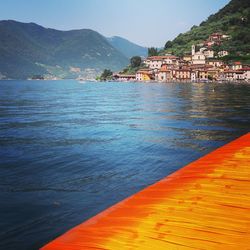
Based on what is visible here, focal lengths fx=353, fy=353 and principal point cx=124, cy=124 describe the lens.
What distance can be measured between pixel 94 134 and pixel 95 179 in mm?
12284

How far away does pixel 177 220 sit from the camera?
4441 mm

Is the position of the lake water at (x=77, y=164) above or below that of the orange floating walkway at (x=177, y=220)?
below

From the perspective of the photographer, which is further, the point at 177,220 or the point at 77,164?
the point at 77,164

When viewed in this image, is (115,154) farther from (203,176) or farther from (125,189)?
(203,176)

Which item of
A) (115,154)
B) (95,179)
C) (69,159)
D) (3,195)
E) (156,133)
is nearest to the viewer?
(3,195)

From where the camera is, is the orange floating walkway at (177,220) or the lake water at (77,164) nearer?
the orange floating walkway at (177,220)

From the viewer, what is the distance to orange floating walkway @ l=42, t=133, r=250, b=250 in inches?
153

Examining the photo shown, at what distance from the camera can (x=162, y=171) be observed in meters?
14.3

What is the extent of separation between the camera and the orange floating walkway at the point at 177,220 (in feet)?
12.8

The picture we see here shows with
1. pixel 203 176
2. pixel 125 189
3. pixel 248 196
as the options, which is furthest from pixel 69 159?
pixel 248 196

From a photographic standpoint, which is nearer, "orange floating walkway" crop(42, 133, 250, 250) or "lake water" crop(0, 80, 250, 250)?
"orange floating walkway" crop(42, 133, 250, 250)

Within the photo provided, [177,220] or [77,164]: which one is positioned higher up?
[177,220]

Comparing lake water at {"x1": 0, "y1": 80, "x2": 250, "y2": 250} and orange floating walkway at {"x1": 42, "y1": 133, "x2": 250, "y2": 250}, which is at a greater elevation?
orange floating walkway at {"x1": 42, "y1": 133, "x2": 250, "y2": 250}

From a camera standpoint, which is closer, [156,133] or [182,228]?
[182,228]
